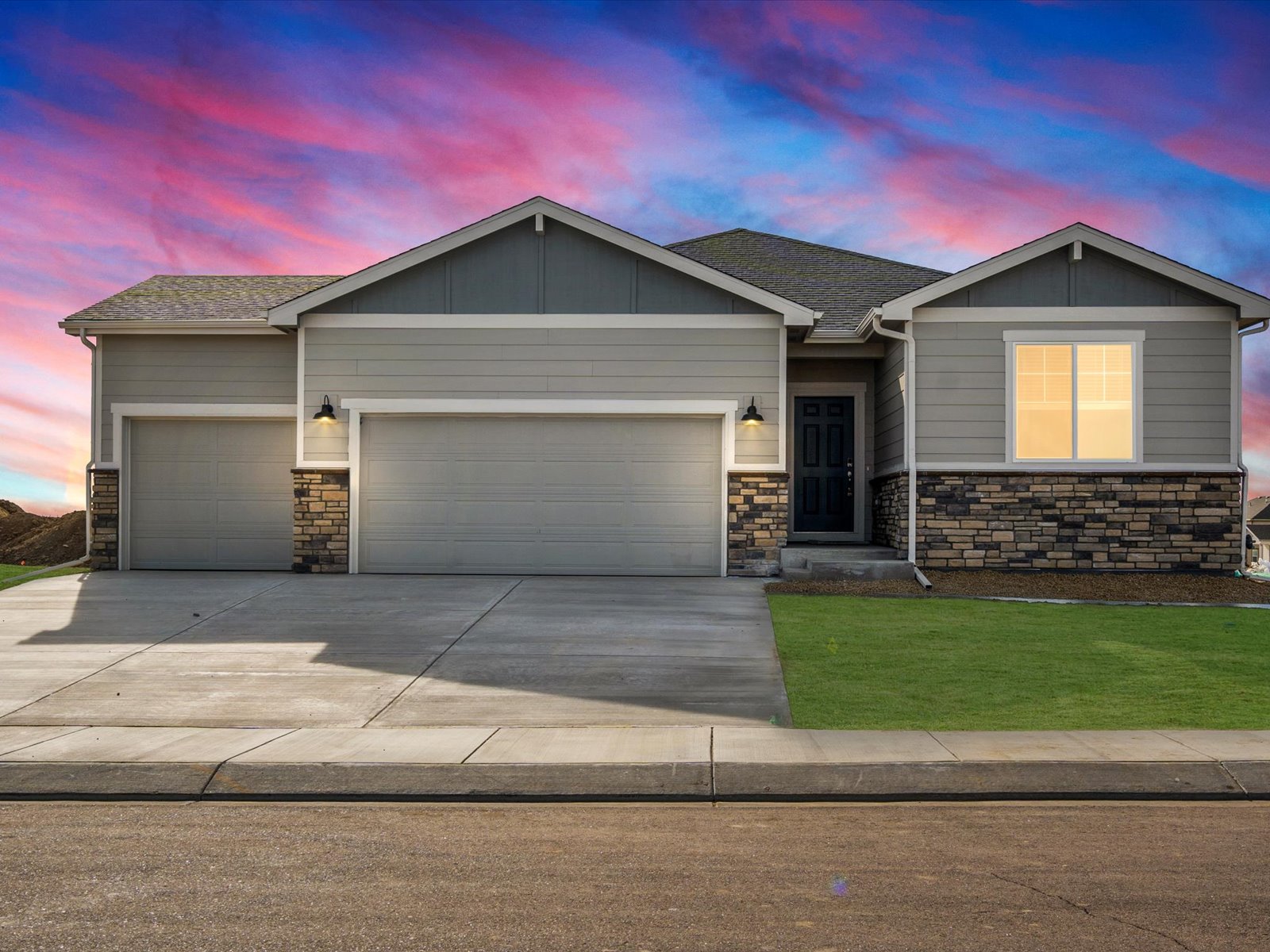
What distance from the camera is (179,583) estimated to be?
14000 mm

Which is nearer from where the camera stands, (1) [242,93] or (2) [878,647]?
(2) [878,647]

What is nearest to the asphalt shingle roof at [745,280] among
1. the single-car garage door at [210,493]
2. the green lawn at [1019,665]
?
the single-car garage door at [210,493]

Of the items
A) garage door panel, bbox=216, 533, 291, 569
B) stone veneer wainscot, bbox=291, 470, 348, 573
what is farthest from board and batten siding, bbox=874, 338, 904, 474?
garage door panel, bbox=216, 533, 291, 569

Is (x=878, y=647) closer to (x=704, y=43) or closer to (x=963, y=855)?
(x=963, y=855)

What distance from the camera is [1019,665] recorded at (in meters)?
8.97

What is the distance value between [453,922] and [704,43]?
14.2 metres

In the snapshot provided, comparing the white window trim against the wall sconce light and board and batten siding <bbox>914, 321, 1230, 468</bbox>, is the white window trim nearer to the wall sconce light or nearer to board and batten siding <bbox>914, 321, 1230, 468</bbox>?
board and batten siding <bbox>914, 321, 1230, 468</bbox>

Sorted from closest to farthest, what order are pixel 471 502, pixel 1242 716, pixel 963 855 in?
1. pixel 963 855
2. pixel 1242 716
3. pixel 471 502

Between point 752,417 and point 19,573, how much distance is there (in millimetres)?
11656

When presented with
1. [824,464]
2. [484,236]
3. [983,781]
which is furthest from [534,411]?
[983,781]

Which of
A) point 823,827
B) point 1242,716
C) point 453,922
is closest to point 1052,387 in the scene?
point 1242,716

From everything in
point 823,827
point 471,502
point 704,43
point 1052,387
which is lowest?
point 823,827

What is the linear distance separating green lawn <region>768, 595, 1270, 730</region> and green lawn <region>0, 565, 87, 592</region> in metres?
10.6

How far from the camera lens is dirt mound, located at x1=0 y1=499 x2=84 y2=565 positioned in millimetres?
19500
